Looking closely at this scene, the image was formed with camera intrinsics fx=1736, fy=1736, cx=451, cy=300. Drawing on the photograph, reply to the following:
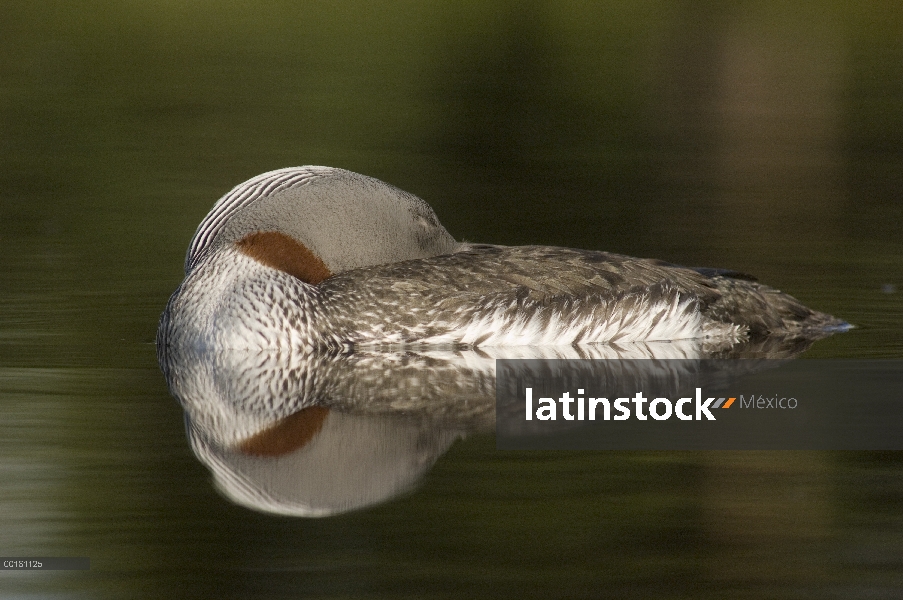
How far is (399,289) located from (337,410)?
1.59m

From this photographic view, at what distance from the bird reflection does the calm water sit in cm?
15

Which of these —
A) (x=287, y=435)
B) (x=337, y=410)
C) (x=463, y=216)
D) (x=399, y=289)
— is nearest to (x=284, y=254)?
(x=399, y=289)

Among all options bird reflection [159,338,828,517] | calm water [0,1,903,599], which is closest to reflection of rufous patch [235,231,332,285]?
bird reflection [159,338,828,517]

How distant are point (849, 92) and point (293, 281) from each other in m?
14.7

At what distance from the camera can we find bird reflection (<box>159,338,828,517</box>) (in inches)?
249

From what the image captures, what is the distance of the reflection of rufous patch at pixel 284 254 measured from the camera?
29.8ft

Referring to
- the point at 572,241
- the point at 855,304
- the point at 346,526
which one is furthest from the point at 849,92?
the point at 346,526

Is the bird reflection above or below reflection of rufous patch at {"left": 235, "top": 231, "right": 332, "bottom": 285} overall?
below

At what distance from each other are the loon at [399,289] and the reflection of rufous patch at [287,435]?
1.46 metres

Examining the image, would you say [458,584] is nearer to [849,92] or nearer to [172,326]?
[172,326]

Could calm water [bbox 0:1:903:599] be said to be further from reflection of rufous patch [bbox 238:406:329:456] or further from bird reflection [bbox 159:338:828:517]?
reflection of rufous patch [bbox 238:406:329:456]

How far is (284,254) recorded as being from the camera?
9.14 meters

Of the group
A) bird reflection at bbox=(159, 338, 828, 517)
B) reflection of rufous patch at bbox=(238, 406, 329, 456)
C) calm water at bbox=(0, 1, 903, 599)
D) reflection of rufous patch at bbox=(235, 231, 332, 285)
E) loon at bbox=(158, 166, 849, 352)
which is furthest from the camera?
reflection of rufous patch at bbox=(235, 231, 332, 285)

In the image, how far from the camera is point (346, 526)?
18.9 feet
